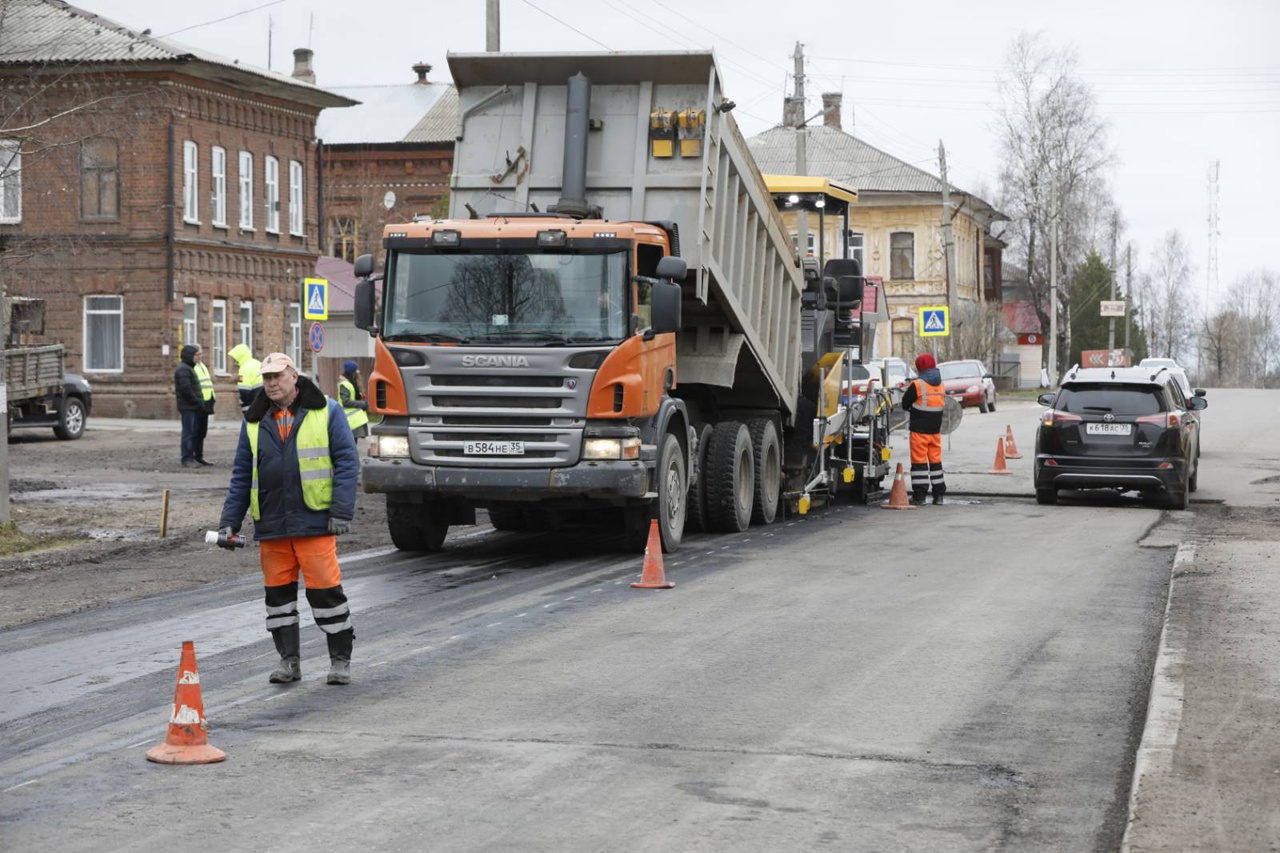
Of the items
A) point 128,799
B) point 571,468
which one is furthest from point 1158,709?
point 571,468

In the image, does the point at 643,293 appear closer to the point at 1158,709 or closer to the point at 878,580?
the point at 878,580

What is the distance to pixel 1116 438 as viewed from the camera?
21312 mm

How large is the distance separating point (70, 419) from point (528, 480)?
23.2 meters

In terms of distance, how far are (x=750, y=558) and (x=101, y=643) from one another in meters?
6.23

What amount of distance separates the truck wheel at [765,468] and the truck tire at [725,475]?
666 millimetres

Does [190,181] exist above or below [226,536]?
above

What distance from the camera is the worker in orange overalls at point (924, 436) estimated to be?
72.0 ft

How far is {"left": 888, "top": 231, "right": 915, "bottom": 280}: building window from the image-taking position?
78.1 m

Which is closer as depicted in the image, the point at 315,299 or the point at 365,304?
the point at 365,304

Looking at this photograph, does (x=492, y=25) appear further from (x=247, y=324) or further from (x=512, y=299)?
(x=247, y=324)

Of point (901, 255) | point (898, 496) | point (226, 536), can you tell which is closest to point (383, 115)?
point (901, 255)

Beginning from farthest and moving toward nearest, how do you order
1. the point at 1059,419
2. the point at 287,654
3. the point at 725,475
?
the point at 1059,419 < the point at 725,475 < the point at 287,654

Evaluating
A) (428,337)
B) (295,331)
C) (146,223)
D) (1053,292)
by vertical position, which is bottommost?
(428,337)

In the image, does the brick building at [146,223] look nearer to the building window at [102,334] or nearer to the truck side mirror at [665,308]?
the building window at [102,334]
